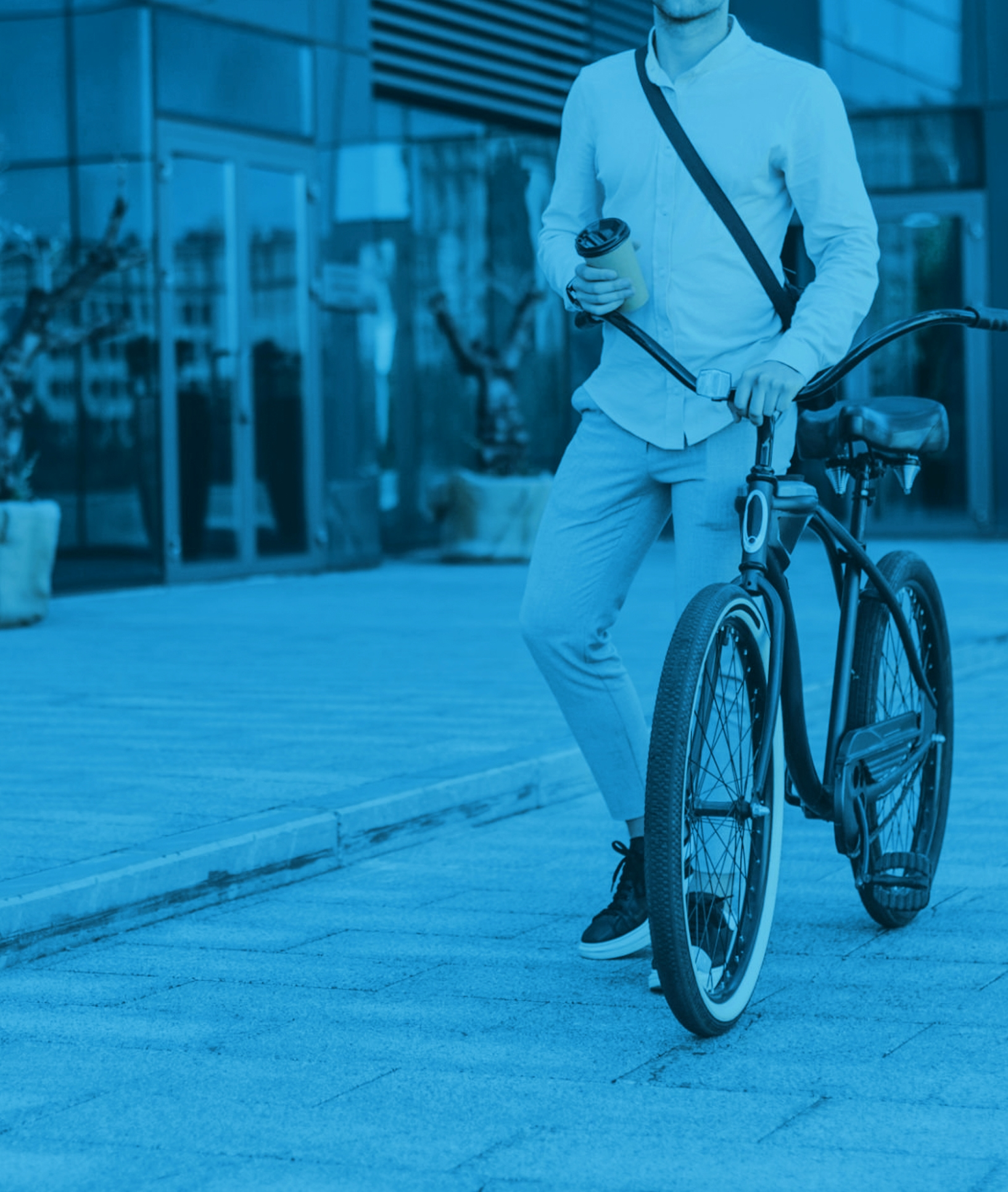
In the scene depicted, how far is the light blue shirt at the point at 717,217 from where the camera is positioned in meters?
3.85

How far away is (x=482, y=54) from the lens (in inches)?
658

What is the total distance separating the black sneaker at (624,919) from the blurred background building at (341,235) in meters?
8.91

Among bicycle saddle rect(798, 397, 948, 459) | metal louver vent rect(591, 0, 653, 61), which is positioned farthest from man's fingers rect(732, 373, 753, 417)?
metal louver vent rect(591, 0, 653, 61)

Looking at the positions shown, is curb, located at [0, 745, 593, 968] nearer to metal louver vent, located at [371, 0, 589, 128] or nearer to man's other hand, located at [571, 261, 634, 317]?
man's other hand, located at [571, 261, 634, 317]

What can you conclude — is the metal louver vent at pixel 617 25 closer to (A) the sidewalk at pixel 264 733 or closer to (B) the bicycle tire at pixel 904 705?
(A) the sidewalk at pixel 264 733

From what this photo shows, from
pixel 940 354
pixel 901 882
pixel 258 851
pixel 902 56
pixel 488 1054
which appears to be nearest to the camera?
pixel 488 1054

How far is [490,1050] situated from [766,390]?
124 centimetres

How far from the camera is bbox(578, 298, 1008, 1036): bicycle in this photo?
11.3 ft

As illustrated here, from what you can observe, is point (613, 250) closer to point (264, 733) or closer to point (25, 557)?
point (264, 733)

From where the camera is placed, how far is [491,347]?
54.7 ft

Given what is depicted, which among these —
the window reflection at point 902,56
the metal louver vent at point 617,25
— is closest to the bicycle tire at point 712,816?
the metal louver vent at point 617,25

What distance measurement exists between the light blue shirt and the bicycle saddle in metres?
0.22

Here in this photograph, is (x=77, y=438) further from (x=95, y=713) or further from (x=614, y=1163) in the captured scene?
(x=614, y=1163)

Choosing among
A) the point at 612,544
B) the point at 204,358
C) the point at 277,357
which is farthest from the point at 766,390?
the point at 277,357
